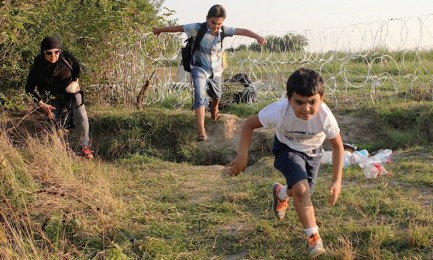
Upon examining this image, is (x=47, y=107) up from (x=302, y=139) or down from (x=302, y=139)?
down

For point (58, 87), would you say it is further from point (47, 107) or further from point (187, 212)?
point (187, 212)

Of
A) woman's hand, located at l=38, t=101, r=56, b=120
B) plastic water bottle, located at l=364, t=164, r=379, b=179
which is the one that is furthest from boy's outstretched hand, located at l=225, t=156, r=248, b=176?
woman's hand, located at l=38, t=101, r=56, b=120

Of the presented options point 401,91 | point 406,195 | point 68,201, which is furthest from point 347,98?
point 68,201

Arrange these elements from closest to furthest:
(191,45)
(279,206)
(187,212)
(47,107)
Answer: (279,206)
(187,212)
(47,107)
(191,45)

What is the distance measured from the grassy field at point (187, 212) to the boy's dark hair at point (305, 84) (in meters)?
0.98

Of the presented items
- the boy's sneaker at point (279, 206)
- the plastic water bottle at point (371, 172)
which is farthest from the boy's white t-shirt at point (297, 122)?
the plastic water bottle at point (371, 172)

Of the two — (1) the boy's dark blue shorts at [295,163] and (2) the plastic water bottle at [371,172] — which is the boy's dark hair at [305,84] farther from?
(2) the plastic water bottle at [371,172]

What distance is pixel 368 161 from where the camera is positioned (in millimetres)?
5641

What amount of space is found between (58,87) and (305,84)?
4.05 meters

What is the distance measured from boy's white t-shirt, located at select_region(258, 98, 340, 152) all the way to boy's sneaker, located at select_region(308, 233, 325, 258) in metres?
0.69

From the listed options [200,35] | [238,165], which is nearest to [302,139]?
[238,165]

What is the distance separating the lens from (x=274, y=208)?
13.7ft

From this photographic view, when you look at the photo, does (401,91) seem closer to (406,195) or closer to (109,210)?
(406,195)

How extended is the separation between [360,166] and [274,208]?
1820mm
